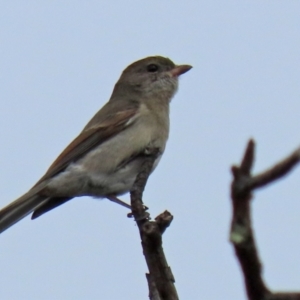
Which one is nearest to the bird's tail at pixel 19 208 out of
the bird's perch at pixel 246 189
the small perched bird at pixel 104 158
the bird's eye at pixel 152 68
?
the small perched bird at pixel 104 158

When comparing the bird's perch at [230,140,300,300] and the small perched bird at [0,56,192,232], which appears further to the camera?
the small perched bird at [0,56,192,232]

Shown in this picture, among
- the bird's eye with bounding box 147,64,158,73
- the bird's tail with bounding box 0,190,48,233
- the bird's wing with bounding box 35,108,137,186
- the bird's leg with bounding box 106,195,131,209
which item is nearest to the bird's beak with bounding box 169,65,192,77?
the bird's eye with bounding box 147,64,158,73

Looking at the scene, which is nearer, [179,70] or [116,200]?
[116,200]

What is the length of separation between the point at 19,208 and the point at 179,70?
9.53ft

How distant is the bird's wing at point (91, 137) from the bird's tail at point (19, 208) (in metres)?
0.23

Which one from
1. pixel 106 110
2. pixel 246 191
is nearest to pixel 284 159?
pixel 246 191

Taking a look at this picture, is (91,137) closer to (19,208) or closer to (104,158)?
(104,158)

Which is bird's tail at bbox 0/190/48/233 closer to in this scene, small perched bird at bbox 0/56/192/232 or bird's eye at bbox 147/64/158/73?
small perched bird at bbox 0/56/192/232

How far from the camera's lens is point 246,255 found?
1.37 metres

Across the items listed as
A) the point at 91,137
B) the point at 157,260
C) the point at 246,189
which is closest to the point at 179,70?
the point at 91,137

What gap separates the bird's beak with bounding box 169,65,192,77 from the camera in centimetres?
771

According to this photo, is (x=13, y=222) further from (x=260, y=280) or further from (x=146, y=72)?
(x=260, y=280)

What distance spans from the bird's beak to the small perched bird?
53 cm

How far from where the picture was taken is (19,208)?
5.92m
